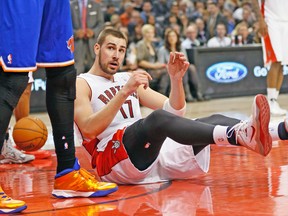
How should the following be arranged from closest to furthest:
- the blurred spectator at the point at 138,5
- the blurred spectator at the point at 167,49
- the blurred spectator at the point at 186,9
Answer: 1. the blurred spectator at the point at 167,49
2. the blurred spectator at the point at 138,5
3. the blurred spectator at the point at 186,9

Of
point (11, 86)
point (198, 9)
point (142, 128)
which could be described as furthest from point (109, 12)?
point (11, 86)

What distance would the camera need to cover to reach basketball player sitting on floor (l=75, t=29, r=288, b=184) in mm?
4268

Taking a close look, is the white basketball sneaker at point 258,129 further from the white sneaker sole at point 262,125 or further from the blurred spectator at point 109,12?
the blurred spectator at point 109,12

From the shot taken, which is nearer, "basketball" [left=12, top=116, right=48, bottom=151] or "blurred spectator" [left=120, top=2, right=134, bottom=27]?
"basketball" [left=12, top=116, right=48, bottom=151]

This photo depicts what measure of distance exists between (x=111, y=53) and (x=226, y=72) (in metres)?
8.39

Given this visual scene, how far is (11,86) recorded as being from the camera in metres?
3.98

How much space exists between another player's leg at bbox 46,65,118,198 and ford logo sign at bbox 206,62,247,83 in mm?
8780

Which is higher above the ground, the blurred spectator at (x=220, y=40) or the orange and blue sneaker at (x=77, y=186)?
the orange and blue sneaker at (x=77, y=186)

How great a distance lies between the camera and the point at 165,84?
12508 millimetres

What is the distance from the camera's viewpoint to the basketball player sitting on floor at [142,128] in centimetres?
427

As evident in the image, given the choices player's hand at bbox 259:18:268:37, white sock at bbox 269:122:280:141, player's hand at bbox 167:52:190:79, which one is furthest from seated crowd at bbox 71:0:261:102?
white sock at bbox 269:122:280:141

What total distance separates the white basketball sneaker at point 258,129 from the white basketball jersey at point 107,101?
3.44 ft

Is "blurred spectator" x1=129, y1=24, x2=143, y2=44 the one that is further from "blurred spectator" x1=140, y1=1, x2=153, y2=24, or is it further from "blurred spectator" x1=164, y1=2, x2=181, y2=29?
"blurred spectator" x1=140, y1=1, x2=153, y2=24

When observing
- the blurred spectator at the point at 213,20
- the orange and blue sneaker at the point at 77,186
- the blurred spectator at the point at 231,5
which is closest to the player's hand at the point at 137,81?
the orange and blue sneaker at the point at 77,186
